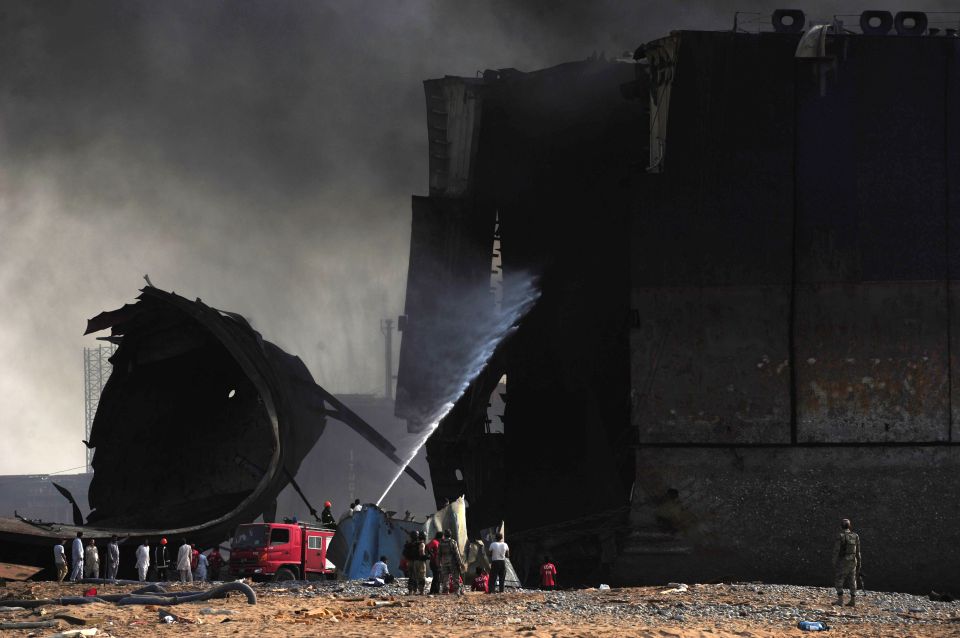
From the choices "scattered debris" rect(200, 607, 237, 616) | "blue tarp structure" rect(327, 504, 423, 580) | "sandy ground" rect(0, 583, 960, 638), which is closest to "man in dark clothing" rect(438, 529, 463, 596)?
"sandy ground" rect(0, 583, 960, 638)

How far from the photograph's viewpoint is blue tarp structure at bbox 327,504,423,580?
87.7 feet

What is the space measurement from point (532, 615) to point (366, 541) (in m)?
9.84

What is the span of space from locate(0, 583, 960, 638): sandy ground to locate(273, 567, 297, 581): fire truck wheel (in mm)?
4587

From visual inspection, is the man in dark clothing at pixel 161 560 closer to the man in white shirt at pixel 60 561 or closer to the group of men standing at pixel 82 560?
the group of men standing at pixel 82 560

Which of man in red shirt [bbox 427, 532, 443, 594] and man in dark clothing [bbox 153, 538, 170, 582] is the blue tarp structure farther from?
man in dark clothing [bbox 153, 538, 170, 582]

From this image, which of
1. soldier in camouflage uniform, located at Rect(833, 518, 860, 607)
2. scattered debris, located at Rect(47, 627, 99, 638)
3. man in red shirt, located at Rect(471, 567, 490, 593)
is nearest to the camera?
scattered debris, located at Rect(47, 627, 99, 638)

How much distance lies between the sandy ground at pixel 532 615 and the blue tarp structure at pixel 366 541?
3965mm

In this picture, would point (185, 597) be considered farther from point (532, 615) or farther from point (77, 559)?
point (77, 559)

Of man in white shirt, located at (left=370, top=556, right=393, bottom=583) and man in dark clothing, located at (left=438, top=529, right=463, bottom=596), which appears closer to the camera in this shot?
man in dark clothing, located at (left=438, top=529, right=463, bottom=596)

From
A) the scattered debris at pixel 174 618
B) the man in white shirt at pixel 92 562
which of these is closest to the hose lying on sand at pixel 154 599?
the scattered debris at pixel 174 618

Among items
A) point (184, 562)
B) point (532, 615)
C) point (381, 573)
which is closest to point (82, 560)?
point (184, 562)

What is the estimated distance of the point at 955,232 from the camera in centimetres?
2680

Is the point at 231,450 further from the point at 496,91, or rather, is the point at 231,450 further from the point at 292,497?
the point at 292,497

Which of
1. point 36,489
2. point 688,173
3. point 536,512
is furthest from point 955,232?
point 36,489
